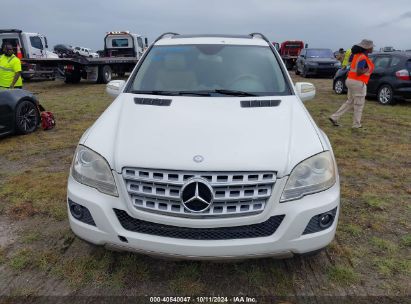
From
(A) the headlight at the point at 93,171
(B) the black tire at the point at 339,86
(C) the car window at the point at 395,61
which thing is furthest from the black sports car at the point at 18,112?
(B) the black tire at the point at 339,86

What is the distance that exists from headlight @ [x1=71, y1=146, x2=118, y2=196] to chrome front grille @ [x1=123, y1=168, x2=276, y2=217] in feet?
0.67

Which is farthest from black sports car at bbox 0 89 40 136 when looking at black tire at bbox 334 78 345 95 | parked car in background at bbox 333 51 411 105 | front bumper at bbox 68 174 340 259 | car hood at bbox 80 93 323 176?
black tire at bbox 334 78 345 95

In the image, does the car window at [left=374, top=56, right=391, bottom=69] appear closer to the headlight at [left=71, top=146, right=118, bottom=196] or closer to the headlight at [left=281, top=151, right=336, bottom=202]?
the headlight at [left=281, top=151, right=336, bottom=202]

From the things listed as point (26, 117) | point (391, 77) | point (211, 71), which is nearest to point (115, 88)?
point (211, 71)

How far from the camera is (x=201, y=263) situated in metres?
2.84

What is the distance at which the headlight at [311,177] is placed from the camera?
233 centimetres

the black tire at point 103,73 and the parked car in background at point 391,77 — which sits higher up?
the parked car in background at point 391,77

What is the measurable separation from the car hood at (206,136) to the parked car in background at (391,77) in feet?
28.1

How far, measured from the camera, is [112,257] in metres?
2.94

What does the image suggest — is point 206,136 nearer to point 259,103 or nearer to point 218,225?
point 218,225

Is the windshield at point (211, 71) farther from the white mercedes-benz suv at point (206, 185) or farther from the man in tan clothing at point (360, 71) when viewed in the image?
the man in tan clothing at point (360, 71)

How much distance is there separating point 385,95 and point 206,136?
9.94 m

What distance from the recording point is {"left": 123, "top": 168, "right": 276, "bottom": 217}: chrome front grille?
7.34ft

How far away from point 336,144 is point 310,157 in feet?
14.3
